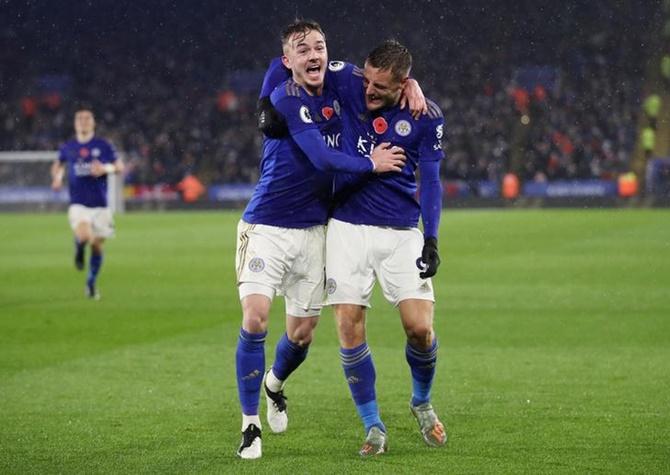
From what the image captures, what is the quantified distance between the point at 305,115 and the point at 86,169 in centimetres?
934

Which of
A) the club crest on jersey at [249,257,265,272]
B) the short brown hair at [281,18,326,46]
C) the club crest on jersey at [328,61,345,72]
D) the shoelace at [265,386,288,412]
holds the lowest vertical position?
the shoelace at [265,386,288,412]

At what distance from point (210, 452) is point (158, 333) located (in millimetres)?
5023

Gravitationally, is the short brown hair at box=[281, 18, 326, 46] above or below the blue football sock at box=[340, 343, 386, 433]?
above

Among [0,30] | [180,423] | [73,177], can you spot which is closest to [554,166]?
[0,30]

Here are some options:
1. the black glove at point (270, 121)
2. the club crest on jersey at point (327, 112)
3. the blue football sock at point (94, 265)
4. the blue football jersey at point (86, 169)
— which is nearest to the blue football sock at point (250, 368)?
the black glove at point (270, 121)

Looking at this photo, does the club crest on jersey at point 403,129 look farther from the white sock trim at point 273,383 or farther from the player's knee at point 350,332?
the white sock trim at point 273,383

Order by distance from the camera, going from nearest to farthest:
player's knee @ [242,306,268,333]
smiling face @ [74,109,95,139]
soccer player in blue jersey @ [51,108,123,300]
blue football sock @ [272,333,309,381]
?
1. player's knee @ [242,306,268,333]
2. blue football sock @ [272,333,309,381]
3. soccer player in blue jersey @ [51,108,123,300]
4. smiling face @ [74,109,95,139]

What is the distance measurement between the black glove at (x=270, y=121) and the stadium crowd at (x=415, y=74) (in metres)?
31.9

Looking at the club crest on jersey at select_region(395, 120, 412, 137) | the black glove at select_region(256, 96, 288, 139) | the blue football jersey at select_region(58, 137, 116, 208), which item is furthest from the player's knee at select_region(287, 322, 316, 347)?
the blue football jersey at select_region(58, 137, 116, 208)

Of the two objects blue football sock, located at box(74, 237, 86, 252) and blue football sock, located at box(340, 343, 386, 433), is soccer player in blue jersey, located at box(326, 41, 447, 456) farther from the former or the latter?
blue football sock, located at box(74, 237, 86, 252)

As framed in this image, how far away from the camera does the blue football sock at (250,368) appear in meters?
6.11

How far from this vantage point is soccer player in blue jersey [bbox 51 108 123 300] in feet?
48.5

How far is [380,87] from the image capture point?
6.06 m

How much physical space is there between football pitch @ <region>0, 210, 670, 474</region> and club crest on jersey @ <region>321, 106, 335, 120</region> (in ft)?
5.59
